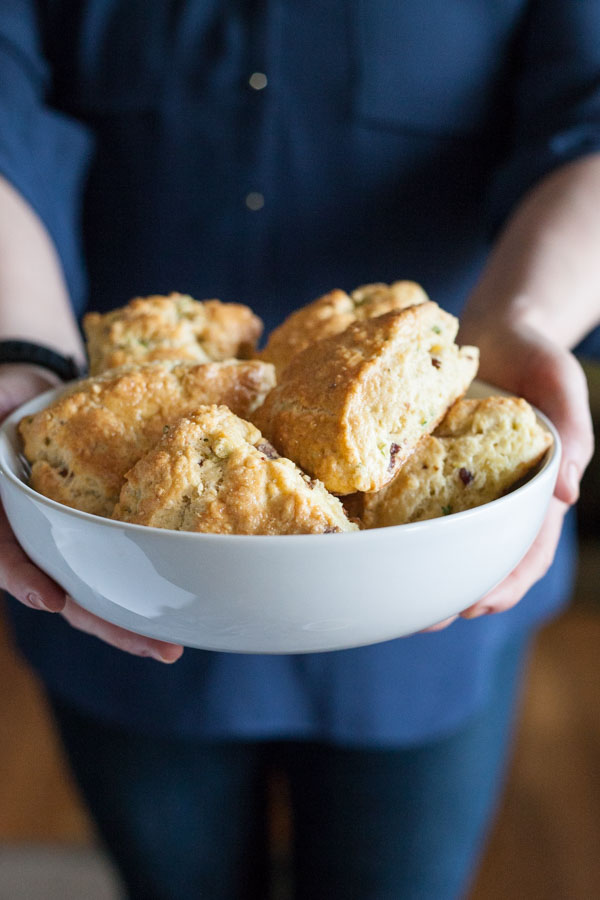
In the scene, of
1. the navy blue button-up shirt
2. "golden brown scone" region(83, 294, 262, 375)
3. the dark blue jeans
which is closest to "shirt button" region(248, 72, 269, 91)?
the navy blue button-up shirt

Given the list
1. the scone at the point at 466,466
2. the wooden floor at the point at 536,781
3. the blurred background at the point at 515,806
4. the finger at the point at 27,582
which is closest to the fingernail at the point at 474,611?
the scone at the point at 466,466

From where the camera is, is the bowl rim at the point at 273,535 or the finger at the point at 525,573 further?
the finger at the point at 525,573

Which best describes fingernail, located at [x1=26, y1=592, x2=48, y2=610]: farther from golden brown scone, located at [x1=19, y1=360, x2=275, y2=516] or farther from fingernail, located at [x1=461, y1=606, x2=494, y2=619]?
fingernail, located at [x1=461, y1=606, x2=494, y2=619]

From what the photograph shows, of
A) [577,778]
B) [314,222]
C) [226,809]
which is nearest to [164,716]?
[226,809]

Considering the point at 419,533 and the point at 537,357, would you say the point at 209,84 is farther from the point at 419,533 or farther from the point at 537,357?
the point at 419,533

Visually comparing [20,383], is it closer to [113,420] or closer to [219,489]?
[113,420]

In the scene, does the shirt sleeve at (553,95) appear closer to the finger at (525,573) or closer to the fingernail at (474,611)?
the finger at (525,573)
